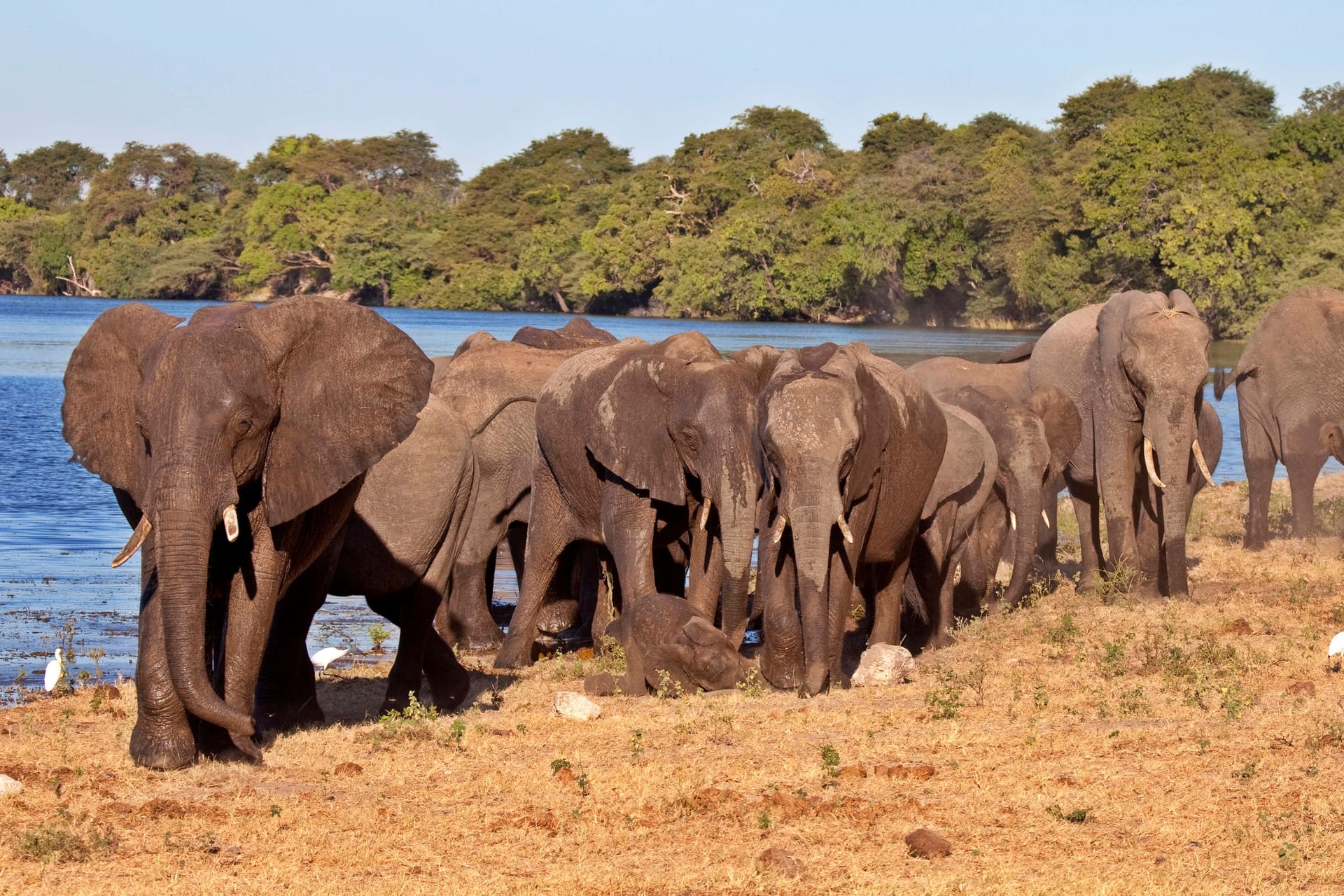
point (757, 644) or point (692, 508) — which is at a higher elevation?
point (692, 508)

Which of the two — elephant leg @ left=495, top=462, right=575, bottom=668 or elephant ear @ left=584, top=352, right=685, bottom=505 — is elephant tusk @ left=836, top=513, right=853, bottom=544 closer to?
elephant ear @ left=584, top=352, right=685, bottom=505

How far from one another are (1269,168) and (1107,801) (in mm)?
55572

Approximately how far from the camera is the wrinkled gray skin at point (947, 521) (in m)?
11.3

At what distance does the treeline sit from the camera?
59062mm

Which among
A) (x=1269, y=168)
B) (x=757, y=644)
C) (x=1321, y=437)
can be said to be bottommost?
(x=757, y=644)

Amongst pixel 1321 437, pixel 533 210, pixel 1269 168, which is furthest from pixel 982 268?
pixel 1321 437

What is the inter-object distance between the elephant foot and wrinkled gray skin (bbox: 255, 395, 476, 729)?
47.9 inches

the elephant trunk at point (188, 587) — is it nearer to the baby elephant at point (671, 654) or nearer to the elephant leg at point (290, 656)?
the elephant leg at point (290, 656)

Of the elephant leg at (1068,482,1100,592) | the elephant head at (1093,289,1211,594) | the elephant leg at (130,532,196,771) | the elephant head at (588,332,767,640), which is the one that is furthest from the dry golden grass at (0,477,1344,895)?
the elephant leg at (1068,482,1100,592)

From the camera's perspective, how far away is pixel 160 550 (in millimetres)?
6953

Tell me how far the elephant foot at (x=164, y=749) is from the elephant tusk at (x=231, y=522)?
3.13 feet

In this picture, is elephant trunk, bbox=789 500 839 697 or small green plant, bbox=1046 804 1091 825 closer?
small green plant, bbox=1046 804 1091 825

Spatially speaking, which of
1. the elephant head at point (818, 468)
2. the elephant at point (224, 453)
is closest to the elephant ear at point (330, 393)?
the elephant at point (224, 453)

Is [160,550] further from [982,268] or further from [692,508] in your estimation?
[982,268]
